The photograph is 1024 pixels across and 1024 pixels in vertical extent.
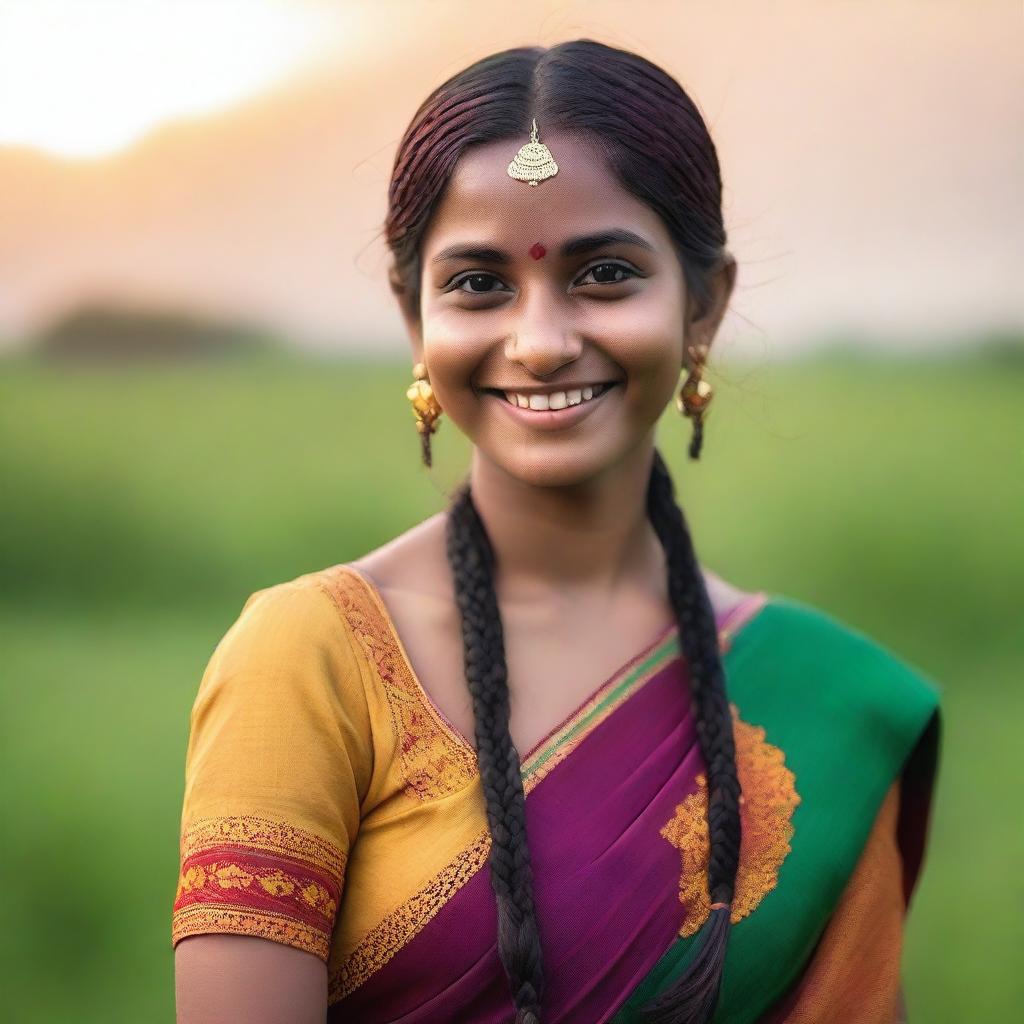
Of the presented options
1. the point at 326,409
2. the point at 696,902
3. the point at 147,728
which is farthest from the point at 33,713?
the point at 696,902

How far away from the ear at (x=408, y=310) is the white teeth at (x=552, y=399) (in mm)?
250

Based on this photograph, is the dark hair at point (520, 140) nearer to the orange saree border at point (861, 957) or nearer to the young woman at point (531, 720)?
the young woman at point (531, 720)

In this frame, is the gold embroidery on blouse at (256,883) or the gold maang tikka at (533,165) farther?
the gold maang tikka at (533,165)

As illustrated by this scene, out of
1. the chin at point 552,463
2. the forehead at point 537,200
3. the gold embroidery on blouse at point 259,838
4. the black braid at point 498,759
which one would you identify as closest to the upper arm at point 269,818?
the gold embroidery on blouse at point 259,838

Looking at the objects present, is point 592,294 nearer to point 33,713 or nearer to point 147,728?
point 147,728

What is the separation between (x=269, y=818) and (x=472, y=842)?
0.88 ft

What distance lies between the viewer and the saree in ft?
5.02

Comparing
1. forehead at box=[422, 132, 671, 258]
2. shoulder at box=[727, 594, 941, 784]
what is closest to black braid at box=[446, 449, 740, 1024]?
shoulder at box=[727, 594, 941, 784]

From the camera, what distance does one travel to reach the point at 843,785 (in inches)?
74.8

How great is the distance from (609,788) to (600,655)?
22 cm

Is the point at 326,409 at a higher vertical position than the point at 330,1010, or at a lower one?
higher

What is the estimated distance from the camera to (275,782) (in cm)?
153

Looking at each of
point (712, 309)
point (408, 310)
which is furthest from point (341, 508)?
point (712, 309)

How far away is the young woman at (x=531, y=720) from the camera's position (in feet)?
5.09
